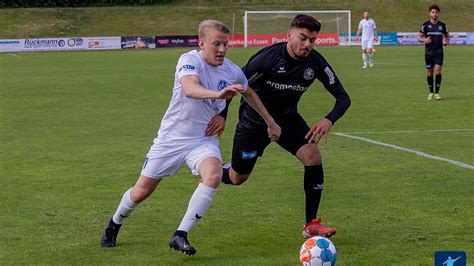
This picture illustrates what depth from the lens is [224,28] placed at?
7047 millimetres

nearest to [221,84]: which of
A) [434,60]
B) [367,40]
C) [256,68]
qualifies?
[256,68]

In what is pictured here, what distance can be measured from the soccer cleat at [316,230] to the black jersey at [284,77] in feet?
3.03

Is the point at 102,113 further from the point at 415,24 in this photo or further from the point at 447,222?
the point at 415,24

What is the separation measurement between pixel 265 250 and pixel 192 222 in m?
0.72

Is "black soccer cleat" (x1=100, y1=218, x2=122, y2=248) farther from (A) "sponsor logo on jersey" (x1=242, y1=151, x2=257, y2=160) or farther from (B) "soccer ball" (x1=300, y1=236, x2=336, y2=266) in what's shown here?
(B) "soccer ball" (x1=300, y1=236, x2=336, y2=266)

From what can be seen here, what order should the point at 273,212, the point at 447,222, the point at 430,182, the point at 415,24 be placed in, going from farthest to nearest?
the point at 415,24 < the point at 430,182 < the point at 273,212 < the point at 447,222

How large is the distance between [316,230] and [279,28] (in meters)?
52.6

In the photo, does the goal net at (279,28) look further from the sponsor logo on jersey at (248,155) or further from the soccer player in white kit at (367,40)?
the sponsor logo on jersey at (248,155)

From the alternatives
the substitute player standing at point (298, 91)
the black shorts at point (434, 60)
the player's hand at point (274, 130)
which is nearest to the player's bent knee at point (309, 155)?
the substitute player standing at point (298, 91)

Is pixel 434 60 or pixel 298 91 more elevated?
pixel 434 60

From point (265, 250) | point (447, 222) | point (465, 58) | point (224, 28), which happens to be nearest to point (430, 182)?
point (447, 222)

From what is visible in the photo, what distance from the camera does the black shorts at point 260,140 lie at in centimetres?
831

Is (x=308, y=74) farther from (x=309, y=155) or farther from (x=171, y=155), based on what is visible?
(x=171, y=155)

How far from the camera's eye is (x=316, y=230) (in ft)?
25.7
